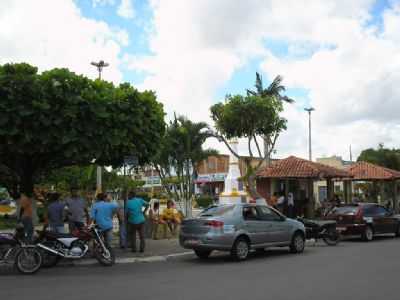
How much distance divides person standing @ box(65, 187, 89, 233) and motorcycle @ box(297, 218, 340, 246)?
7822 millimetres

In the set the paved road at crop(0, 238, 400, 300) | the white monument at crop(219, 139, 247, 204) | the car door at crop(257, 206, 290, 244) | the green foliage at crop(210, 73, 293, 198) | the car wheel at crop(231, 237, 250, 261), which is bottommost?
the paved road at crop(0, 238, 400, 300)

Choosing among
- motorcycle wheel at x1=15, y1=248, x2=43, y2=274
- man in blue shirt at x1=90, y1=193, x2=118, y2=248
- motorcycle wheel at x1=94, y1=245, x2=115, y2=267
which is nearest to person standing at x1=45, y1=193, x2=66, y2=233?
man in blue shirt at x1=90, y1=193, x2=118, y2=248

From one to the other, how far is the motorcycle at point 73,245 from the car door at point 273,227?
14.2 feet

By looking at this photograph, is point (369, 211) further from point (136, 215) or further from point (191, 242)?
point (136, 215)

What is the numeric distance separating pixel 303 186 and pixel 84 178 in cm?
1913

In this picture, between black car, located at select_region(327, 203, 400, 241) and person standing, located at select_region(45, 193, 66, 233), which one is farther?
black car, located at select_region(327, 203, 400, 241)

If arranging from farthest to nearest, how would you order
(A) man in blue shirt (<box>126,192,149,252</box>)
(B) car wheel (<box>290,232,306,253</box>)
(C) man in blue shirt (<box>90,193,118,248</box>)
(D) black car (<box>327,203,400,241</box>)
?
(D) black car (<box>327,203,400,241</box>) < (B) car wheel (<box>290,232,306,253</box>) < (A) man in blue shirt (<box>126,192,149,252</box>) < (C) man in blue shirt (<box>90,193,118,248</box>)

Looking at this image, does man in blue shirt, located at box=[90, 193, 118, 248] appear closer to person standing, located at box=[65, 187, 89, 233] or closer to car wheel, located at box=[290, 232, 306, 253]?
person standing, located at box=[65, 187, 89, 233]

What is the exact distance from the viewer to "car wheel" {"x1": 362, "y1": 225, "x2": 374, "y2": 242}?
20.4 meters

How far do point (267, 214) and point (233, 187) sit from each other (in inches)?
687

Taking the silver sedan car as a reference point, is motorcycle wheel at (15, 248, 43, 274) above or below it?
below

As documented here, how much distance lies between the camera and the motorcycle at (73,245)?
44.4 feet

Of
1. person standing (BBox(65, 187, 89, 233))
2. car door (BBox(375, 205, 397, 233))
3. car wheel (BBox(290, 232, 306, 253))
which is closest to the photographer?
person standing (BBox(65, 187, 89, 233))

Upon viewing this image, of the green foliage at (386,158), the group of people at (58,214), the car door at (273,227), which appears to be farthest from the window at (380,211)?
the green foliage at (386,158)
